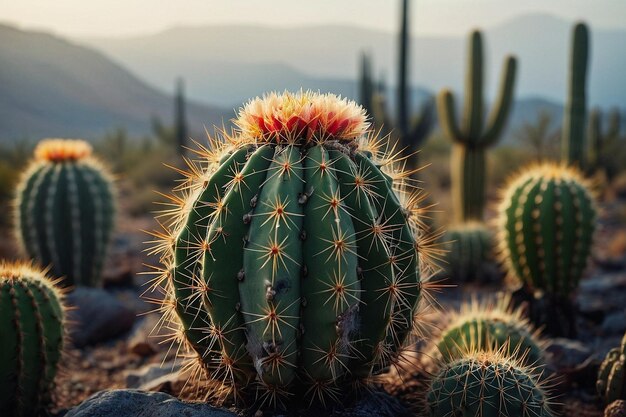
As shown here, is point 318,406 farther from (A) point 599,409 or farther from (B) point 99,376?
(B) point 99,376

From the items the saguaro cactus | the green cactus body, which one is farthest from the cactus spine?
the saguaro cactus

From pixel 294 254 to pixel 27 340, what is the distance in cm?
201

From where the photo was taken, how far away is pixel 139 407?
380 cm

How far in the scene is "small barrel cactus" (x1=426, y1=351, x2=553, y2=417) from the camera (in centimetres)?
377

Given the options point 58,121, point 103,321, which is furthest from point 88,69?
point 103,321

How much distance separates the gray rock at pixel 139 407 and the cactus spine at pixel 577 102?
10.3 m

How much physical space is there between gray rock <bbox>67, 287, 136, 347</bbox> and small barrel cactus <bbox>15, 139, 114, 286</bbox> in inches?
46.0

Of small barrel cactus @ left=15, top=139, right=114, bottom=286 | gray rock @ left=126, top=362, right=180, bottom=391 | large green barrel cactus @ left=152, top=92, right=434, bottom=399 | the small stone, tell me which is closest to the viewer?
large green barrel cactus @ left=152, top=92, right=434, bottom=399

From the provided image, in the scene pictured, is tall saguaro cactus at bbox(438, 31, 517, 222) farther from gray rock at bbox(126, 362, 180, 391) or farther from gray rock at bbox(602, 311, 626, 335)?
gray rock at bbox(126, 362, 180, 391)

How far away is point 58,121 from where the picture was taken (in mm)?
81688

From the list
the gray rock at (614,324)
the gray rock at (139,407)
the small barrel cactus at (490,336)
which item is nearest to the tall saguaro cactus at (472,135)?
the gray rock at (614,324)

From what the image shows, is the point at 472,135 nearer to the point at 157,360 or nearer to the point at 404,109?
the point at 404,109

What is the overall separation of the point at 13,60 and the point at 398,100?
80745 millimetres

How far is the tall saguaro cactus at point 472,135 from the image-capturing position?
43.4ft
